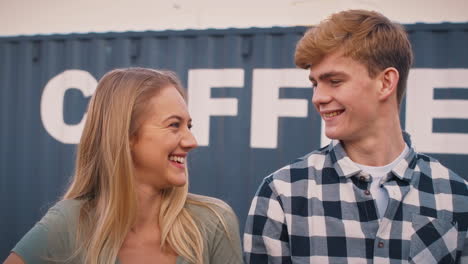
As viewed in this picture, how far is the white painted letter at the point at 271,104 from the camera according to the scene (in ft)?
14.9

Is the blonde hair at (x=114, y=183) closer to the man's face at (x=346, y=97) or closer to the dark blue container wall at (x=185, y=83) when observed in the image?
the man's face at (x=346, y=97)

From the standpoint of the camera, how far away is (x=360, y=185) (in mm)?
1798

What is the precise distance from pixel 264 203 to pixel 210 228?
236mm

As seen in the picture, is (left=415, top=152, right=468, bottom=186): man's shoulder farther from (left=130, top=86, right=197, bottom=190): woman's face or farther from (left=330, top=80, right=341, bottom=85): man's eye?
(left=130, top=86, right=197, bottom=190): woman's face

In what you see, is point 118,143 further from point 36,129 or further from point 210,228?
point 36,129

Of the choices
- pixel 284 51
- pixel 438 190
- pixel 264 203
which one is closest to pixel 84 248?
pixel 264 203

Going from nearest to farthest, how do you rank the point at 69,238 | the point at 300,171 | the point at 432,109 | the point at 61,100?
the point at 69,238
the point at 300,171
the point at 432,109
the point at 61,100

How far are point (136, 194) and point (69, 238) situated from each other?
294 millimetres

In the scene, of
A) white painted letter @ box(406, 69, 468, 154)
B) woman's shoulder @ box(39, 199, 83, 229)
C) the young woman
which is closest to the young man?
the young woman

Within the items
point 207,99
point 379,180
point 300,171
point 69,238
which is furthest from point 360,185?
point 207,99

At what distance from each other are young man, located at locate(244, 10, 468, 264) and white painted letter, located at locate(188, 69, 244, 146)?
2833 millimetres

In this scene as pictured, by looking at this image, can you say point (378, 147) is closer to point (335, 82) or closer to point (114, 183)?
point (335, 82)

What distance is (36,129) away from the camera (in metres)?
5.29

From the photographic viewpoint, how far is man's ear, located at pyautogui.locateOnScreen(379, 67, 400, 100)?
5.97 feet
